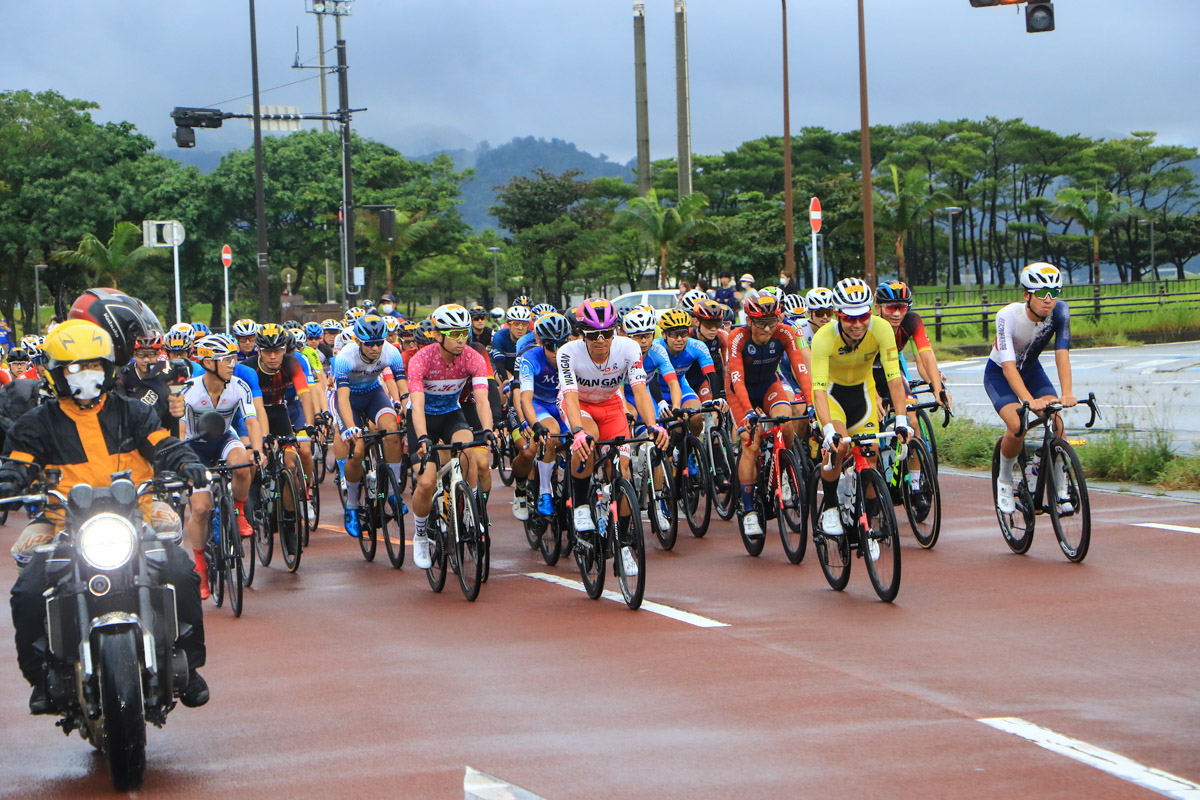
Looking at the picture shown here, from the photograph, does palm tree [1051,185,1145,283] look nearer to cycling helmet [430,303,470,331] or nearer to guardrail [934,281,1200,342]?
guardrail [934,281,1200,342]

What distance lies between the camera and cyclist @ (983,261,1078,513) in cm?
1032

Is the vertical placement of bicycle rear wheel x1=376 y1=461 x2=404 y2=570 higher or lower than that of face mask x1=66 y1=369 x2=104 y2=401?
lower

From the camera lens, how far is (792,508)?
36.9 ft

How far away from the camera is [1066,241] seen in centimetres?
8812

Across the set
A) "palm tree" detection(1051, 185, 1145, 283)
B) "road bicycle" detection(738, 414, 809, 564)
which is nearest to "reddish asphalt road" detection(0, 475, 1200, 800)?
"road bicycle" detection(738, 414, 809, 564)

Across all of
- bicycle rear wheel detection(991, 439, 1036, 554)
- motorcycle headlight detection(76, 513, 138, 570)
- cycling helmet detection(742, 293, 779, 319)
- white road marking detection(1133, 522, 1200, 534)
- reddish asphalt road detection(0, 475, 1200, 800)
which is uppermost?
cycling helmet detection(742, 293, 779, 319)

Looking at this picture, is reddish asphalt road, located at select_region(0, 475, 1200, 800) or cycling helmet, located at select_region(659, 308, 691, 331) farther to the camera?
cycling helmet, located at select_region(659, 308, 691, 331)

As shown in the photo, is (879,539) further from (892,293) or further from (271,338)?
(271,338)

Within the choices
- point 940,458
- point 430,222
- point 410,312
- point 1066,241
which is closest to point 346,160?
point 940,458

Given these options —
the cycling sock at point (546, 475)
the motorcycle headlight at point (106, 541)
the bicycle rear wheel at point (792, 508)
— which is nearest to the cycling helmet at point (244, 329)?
the cycling sock at point (546, 475)

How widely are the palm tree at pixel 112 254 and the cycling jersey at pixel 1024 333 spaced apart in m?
50.5

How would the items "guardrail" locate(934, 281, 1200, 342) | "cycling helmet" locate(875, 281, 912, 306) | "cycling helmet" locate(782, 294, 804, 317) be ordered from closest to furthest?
1. "cycling helmet" locate(875, 281, 912, 306)
2. "cycling helmet" locate(782, 294, 804, 317)
3. "guardrail" locate(934, 281, 1200, 342)

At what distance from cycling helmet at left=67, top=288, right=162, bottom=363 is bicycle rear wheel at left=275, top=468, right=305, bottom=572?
4.33 metres

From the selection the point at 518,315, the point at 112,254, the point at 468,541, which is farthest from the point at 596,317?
the point at 112,254
